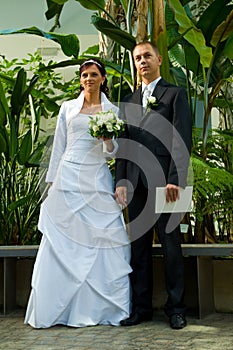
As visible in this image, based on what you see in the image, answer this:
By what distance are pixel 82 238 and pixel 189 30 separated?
4.49 ft

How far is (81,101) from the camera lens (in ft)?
10.2

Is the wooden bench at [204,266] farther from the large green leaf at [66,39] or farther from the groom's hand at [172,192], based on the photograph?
the large green leaf at [66,39]

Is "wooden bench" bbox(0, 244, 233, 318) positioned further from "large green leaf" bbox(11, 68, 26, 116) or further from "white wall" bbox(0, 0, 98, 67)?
"white wall" bbox(0, 0, 98, 67)

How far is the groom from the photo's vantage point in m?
2.80

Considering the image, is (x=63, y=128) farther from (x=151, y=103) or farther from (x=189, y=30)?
(x=189, y=30)

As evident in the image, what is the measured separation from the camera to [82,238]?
9.69 ft

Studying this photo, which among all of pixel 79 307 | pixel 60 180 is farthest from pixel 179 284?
pixel 60 180

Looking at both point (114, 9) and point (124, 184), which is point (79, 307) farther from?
point (114, 9)

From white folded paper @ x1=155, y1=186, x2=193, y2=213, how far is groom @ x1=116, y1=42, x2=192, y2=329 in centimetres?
3

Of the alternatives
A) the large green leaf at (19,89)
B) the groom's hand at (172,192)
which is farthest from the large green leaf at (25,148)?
the groom's hand at (172,192)

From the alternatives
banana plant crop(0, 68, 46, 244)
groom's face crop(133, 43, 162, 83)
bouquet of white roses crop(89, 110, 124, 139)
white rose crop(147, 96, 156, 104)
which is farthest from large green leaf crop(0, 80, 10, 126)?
white rose crop(147, 96, 156, 104)

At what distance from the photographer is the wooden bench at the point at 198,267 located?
2.98m

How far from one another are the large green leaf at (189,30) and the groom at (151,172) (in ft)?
1.56

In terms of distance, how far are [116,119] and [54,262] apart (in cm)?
81
